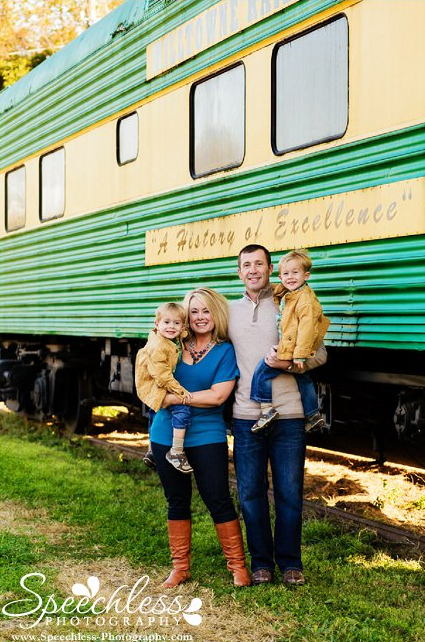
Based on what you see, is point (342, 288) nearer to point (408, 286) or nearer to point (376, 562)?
point (408, 286)

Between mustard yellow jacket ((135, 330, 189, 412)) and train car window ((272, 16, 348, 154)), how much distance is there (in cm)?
172

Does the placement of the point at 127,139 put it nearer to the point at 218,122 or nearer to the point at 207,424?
the point at 218,122

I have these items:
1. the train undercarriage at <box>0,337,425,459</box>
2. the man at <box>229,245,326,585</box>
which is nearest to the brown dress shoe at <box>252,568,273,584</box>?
the man at <box>229,245,326,585</box>

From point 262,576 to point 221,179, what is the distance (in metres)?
2.90

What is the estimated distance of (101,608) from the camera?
12.7 ft

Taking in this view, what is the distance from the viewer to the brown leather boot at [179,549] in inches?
162

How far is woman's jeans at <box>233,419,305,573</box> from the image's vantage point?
13.0ft

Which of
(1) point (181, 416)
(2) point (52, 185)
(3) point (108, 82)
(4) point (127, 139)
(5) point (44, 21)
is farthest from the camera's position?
(5) point (44, 21)

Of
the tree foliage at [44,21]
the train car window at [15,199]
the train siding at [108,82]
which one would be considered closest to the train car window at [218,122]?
the train siding at [108,82]

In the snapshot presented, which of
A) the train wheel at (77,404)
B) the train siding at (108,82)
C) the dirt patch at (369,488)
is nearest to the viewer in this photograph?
the train siding at (108,82)

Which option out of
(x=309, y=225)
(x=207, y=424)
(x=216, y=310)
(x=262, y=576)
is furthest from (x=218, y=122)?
(x=262, y=576)

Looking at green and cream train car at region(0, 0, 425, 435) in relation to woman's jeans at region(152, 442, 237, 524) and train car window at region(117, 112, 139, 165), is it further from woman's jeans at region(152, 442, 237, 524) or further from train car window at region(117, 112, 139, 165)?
woman's jeans at region(152, 442, 237, 524)

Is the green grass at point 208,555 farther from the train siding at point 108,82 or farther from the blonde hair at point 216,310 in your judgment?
the train siding at point 108,82

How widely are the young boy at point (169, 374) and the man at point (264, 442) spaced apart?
27 cm
